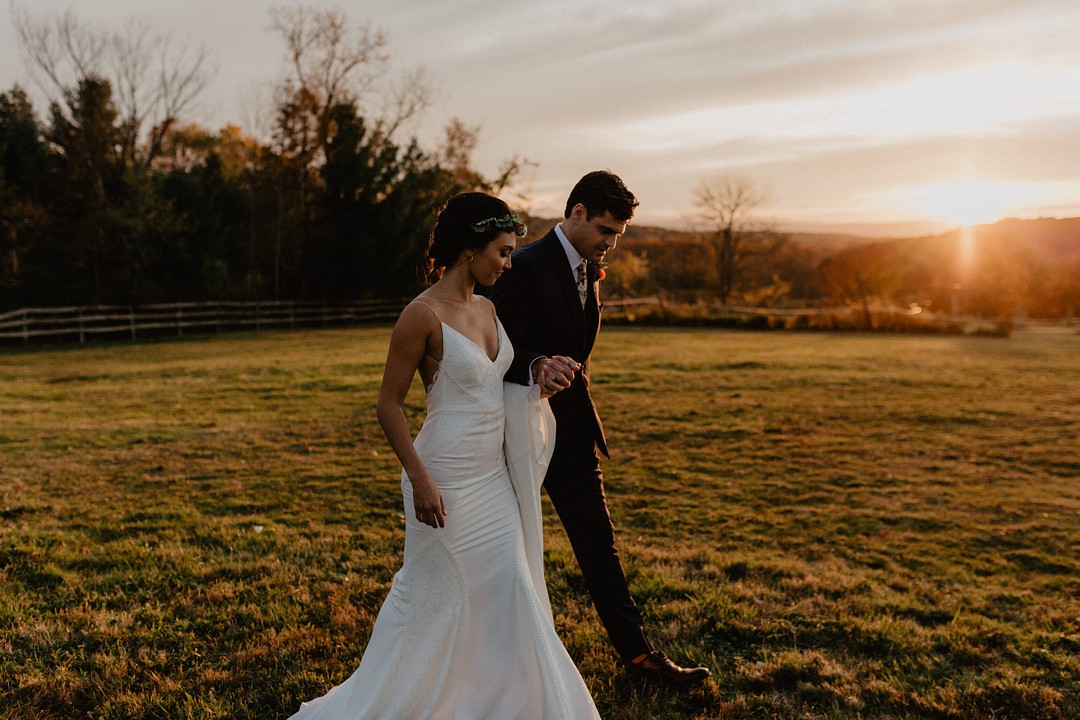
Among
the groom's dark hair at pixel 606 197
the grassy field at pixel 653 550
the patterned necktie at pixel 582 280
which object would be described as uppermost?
the groom's dark hair at pixel 606 197

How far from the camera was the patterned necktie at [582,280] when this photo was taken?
377 cm

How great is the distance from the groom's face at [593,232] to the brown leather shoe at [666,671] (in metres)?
1.94

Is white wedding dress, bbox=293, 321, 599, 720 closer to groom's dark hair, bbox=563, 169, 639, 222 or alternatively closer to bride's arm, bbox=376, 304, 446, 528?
bride's arm, bbox=376, 304, 446, 528

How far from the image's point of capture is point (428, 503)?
9.19ft

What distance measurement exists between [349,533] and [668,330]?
23019 millimetres

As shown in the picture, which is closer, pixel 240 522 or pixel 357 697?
pixel 357 697

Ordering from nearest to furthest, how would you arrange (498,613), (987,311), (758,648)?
(498,613) → (758,648) → (987,311)

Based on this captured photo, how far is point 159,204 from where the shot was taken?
2875 centimetres

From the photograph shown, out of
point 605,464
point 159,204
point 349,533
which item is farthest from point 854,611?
point 159,204

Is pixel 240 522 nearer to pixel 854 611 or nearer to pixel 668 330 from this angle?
pixel 854 611

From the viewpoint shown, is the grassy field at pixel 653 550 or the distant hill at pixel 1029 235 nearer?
the grassy field at pixel 653 550

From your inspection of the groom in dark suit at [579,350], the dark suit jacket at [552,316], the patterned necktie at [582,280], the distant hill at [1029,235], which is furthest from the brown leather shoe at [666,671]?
the distant hill at [1029,235]

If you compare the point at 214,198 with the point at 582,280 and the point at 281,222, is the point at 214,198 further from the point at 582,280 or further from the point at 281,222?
the point at 582,280

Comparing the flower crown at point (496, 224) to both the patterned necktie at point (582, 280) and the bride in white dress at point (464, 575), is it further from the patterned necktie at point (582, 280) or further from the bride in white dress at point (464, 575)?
the patterned necktie at point (582, 280)
